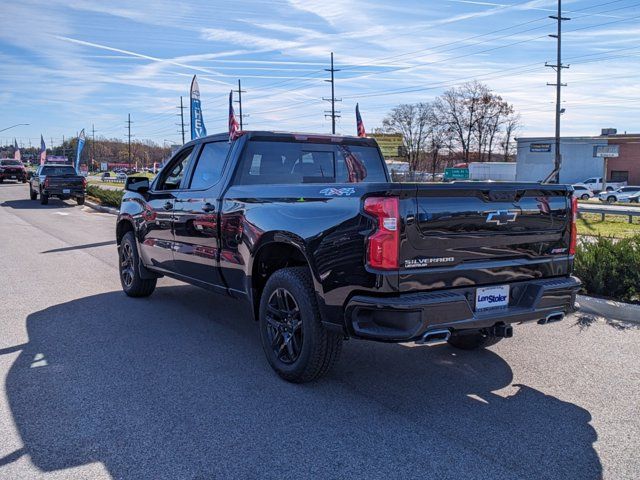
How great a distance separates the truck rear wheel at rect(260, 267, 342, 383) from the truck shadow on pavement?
6.7 inches

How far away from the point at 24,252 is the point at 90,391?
27.6ft

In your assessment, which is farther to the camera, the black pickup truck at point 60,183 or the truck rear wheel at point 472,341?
the black pickup truck at point 60,183

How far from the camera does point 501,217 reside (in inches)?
163

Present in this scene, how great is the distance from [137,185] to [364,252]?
4.33m

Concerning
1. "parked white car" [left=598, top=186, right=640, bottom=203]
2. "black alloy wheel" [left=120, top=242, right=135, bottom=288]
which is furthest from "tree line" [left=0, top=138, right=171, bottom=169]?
"black alloy wheel" [left=120, top=242, right=135, bottom=288]

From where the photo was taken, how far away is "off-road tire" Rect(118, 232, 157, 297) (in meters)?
7.38

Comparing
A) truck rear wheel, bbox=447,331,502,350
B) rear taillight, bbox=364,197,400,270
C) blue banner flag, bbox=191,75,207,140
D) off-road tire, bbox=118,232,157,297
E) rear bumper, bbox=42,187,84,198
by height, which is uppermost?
blue banner flag, bbox=191,75,207,140

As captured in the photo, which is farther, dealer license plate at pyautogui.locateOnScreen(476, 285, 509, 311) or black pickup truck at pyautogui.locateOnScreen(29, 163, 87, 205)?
black pickup truck at pyautogui.locateOnScreen(29, 163, 87, 205)

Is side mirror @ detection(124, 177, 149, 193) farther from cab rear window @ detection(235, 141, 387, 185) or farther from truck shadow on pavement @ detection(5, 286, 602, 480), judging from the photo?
cab rear window @ detection(235, 141, 387, 185)

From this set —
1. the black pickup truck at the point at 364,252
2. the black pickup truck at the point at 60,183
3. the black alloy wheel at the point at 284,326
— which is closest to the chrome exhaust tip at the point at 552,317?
the black pickup truck at the point at 364,252

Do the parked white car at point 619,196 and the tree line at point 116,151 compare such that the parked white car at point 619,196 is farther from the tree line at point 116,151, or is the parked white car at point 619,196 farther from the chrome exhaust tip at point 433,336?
the tree line at point 116,151

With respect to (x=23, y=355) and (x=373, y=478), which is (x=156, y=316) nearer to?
(x=23, y=355)

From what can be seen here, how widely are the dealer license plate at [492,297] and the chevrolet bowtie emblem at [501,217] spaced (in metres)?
0.45

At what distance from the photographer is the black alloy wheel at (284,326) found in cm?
451
